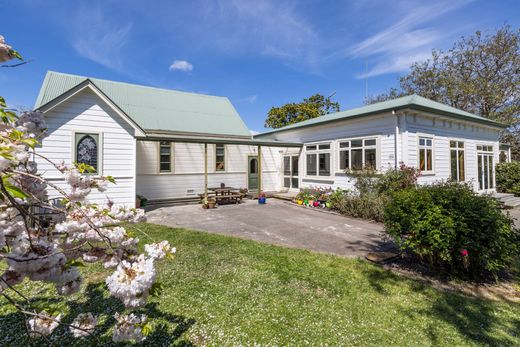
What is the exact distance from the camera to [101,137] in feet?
31.1

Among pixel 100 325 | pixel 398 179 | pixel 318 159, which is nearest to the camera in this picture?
pixel 100 325

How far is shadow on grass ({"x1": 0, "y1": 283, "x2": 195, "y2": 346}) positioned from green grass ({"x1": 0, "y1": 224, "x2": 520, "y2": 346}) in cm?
1

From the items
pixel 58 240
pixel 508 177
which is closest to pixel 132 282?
pixel 58 240

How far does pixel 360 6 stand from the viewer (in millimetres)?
9891

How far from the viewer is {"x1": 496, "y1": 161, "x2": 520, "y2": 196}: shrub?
46.8ft

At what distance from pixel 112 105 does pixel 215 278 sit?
8.42 meters

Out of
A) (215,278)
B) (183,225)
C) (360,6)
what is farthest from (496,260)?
(360,6)

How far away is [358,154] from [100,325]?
11204mm

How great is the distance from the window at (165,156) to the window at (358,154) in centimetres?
933

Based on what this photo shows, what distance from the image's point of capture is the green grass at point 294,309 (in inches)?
113

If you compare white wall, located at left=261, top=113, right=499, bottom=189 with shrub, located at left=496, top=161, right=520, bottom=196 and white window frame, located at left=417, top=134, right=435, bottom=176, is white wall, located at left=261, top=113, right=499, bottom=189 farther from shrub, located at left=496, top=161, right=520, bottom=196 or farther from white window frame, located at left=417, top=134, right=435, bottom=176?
shrub, located at left=496, top=161, right=520, bottom=196

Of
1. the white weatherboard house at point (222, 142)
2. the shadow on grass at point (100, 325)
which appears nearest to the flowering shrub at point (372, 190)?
the white weatherboard house at point (222, 142)

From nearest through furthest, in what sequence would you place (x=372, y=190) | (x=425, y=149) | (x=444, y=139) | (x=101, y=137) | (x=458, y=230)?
(x=458, y=230), (x=101, y=137), (x=372, y=190), (x=425, y=149), (x=444, y=139)

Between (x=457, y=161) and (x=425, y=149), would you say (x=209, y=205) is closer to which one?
(x=425, y=149)
